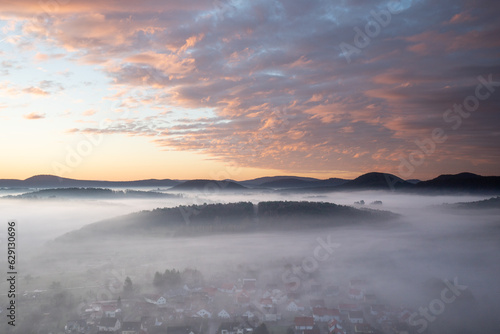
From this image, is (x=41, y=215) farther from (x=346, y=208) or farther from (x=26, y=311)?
(x=346, y=208)

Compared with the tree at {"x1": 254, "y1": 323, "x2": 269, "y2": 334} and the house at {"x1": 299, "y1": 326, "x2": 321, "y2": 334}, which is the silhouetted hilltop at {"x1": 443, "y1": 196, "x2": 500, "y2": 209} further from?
the tree at {"x1": 254, "y1": 323, "x2": 269, "y2": 334}

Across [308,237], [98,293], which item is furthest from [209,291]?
[308,237]

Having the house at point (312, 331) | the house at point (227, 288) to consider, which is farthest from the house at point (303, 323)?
the house at point (227, 288)

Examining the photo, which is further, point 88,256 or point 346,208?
point 346,208

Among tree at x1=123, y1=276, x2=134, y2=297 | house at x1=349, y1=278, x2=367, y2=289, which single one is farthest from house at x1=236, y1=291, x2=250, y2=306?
house at x1=349, y1=278, x2=367, y2=289

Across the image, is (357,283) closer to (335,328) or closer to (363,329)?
(363,329)

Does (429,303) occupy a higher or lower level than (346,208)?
lower
